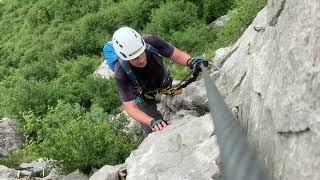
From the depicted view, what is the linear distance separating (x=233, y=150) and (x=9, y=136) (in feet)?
37.1

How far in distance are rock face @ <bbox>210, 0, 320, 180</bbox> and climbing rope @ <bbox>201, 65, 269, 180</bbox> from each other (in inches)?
28.3

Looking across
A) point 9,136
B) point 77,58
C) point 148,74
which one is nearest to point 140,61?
point 148,74

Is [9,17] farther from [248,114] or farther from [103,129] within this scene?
[248,114]

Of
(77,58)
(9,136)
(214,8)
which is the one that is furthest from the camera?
(77,58)

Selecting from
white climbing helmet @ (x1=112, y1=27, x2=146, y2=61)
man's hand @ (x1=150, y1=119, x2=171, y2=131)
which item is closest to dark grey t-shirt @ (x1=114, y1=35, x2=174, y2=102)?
white climbing helmet @ (x1=112, y1=27, x2=146, y2=61)

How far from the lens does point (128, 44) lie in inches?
304

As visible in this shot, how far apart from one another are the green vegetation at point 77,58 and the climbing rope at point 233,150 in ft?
18.1

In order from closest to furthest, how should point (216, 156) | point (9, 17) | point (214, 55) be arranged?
point (216, 156)
point (214, 55)
point (9, 17)

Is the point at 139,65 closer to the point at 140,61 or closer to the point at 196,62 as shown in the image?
the point at 140,61

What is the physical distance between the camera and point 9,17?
1158 inches

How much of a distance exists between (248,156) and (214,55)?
366 inches

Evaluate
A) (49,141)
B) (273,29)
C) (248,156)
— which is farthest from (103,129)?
(248,156)

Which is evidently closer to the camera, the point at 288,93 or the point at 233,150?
the point at 233,150

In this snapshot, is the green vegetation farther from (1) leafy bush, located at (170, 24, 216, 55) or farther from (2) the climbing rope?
(2) the climbing rope
